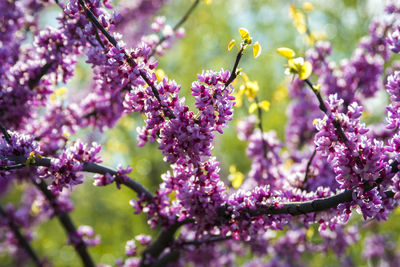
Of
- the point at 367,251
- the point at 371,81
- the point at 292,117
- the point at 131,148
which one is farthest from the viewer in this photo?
the point at 131,148

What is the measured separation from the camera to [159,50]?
353 cm

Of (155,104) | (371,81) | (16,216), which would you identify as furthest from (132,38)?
(155,104)

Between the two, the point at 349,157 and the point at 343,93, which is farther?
the point at 343,93

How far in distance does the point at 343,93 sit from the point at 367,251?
13.1ft

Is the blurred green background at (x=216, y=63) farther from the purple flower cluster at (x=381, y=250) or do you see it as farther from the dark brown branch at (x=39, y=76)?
the dark brown branch at (x=39, y=76)

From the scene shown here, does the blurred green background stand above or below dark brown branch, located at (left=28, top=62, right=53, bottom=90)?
above

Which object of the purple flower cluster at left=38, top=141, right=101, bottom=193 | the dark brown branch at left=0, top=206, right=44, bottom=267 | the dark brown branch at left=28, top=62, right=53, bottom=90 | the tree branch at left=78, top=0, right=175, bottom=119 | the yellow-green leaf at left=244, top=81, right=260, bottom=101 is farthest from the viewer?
the dark brown branch at left=0, top=206, right=44, bottom=267

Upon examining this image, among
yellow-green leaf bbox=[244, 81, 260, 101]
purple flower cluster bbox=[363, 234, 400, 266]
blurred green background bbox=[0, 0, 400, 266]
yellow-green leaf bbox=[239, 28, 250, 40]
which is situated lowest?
yellow-green leaf bbox=[239, 28, 250, 40]

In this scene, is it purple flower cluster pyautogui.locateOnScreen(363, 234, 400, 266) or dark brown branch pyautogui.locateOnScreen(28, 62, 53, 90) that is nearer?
dark brown branch pyautogui.locateOnScreen(28, 62, 53, 90)

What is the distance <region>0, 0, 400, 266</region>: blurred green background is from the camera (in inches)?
422

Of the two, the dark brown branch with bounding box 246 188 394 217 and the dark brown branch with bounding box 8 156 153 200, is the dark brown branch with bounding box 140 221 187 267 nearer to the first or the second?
the dark brown branch with bounding box 8 156 153 200

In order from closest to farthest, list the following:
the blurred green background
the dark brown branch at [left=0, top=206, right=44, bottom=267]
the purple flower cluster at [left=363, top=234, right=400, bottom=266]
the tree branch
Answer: the tree branch → the dark brown branch at [left=0, top=206, right=44, bottom=267] → the purple flower cluster at [left=363, top=234, right=400, bottom=266] → the blurred green background

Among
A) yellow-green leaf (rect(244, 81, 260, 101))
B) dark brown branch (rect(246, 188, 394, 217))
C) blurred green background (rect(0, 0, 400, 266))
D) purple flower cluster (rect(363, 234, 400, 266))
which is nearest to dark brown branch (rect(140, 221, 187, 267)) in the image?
dark brown branch (rect(246, 188, 394, 217))

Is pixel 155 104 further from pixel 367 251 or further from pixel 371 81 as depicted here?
pixel 367 251
